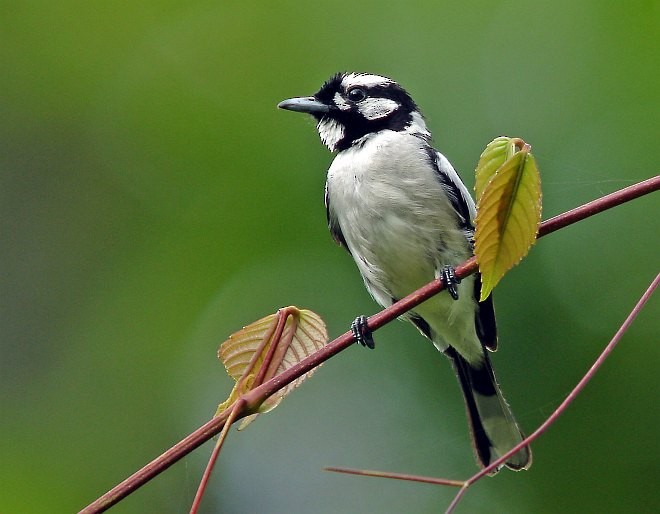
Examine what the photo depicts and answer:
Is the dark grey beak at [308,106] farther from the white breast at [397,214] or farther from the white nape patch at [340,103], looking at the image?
the white breast at [397,214]

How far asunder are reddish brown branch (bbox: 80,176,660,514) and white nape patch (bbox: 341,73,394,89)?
2381mm

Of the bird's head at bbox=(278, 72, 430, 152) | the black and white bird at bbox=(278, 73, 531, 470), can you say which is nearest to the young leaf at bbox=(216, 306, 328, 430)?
the black and white bird at bbox=(278, 73, 531, 470)

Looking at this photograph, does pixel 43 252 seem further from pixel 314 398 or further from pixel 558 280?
pixel 558 280

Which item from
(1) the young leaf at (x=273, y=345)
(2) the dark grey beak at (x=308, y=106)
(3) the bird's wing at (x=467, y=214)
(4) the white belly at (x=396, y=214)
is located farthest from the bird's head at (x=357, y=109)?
(1) the young leaf at (x=273, y=345)

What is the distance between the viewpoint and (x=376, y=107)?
4.12 metres

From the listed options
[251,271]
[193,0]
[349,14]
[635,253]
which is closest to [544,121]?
[635,253]

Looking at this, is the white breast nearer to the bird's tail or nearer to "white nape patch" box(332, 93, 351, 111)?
"white nape patch" box(332, 93, 351, 111)

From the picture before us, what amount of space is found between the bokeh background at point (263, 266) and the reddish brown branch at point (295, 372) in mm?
2182

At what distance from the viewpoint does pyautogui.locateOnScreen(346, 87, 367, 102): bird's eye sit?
4113 mm

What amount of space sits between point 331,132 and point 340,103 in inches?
5.3

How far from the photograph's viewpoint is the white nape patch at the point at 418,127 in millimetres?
4016

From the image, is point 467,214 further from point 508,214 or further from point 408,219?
point 508,214

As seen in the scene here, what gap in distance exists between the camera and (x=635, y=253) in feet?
14.9

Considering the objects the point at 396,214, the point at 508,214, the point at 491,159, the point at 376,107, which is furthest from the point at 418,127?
the point at 508,214
